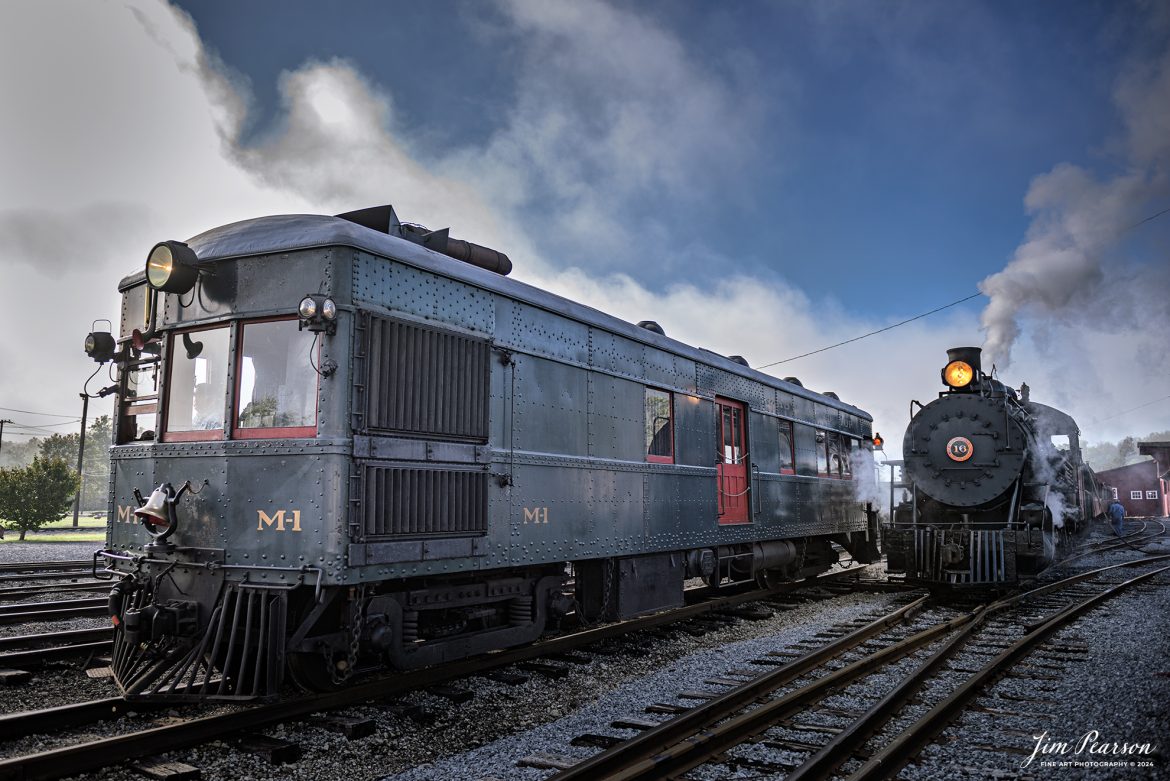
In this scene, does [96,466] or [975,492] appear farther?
[96,466]

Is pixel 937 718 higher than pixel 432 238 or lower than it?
lower

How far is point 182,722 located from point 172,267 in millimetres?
3154

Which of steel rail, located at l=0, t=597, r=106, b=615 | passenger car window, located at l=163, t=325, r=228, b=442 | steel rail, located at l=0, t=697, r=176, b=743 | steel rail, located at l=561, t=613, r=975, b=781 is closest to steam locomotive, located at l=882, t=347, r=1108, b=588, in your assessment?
steel rail, located at l=561, t=613, r=975, b=781

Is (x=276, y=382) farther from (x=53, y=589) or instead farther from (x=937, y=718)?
(x=53, y=589)

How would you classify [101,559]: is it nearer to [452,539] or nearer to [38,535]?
[452,539]

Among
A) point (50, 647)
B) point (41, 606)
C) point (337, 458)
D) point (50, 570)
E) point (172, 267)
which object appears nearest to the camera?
point (337, 458)

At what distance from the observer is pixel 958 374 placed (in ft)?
43.8

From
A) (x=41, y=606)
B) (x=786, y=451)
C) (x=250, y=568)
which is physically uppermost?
(x=786, y=451)

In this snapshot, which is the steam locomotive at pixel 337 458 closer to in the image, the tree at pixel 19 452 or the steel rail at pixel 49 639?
the steel rail at pixel 49 639

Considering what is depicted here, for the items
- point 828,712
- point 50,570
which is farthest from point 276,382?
point 50,570

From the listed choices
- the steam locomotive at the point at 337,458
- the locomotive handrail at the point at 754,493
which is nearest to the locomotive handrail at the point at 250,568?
the steam locomotive at the point at 337,458

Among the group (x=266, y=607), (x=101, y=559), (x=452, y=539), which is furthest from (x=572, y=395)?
(x=101, y=559)

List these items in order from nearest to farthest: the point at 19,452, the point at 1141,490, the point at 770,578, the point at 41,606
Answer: the point at 41,606 < the point at 770,578 < the point at 1141,490 < the point at 19,452

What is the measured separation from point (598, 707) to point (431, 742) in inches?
52.2
